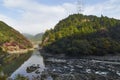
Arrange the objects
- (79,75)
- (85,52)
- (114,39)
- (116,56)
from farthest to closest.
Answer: (114,39) < (85,52) < (116,56) < (79,75)

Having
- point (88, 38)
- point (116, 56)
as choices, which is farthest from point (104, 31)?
point (116, 56)

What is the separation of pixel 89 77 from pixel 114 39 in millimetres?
79194

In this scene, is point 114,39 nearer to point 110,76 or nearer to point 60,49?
point 60,49

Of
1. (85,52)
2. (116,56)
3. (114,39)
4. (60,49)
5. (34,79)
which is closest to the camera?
(34,79)

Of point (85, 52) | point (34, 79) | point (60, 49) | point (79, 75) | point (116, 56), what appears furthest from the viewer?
point (60, 49)

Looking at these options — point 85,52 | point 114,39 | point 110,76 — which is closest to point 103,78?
point 110,76

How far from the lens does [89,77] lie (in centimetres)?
7681

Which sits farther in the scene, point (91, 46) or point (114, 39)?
point (114, 39)

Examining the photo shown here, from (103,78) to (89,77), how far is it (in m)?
4.34

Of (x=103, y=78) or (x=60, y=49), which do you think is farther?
(x=60, y=49)

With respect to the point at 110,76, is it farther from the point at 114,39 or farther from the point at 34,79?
the point at 114,39

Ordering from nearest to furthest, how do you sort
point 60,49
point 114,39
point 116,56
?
point 116,56 < point 114,39 < point 60,49

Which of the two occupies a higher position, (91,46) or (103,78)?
(91,46)

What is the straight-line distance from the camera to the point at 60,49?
16188 centimetres
